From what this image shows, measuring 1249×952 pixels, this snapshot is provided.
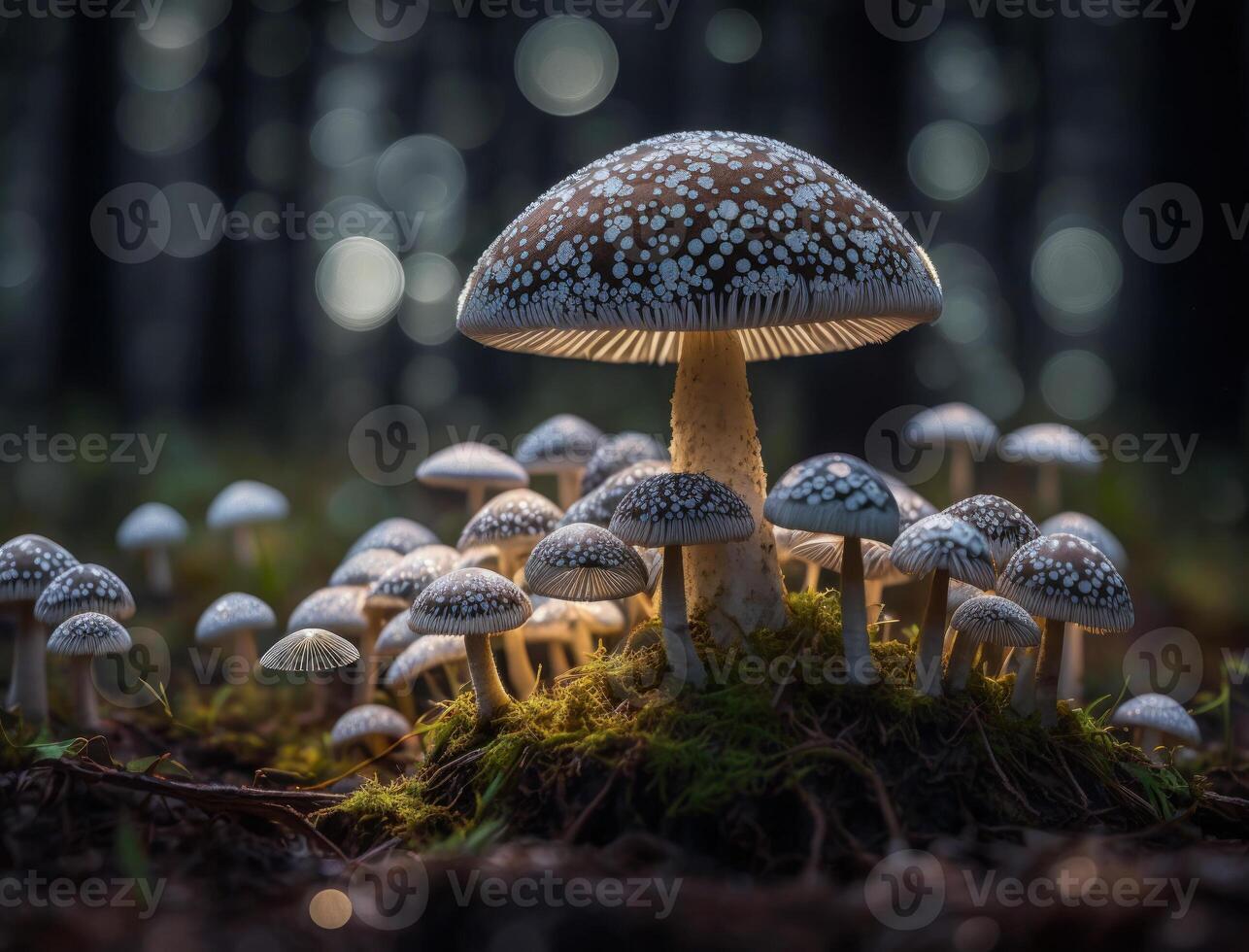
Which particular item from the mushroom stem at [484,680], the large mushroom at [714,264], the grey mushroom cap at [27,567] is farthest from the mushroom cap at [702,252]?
the grey mushroom cap at [27,567]

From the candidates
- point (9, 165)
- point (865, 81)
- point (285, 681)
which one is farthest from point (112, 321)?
point (865, 81)

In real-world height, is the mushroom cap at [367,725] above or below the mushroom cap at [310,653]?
below

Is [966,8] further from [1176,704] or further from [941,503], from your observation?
[1176,704]

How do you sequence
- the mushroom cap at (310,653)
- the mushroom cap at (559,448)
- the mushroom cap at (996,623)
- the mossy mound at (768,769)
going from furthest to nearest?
the mushroom cap at (559,448)
the mushroom cap at (310,653)
the mushroom cap at (996,623)
the mossy mound at (768,769)

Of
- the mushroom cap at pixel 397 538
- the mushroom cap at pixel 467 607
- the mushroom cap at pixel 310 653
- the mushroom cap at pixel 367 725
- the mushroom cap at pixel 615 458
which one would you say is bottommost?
the mushroom cap at pixel 367 725

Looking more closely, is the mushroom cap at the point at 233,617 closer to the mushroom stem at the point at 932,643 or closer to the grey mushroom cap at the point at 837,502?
the grey mushroom cap at the point at 837,502

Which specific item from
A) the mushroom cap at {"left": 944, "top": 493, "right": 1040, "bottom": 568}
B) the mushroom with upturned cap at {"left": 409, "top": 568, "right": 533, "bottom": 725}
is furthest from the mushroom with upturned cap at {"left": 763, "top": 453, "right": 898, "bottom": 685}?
the mushroom with upturned cap at {"left": 409, "top": 568, "right": 533, "bottom": 725}

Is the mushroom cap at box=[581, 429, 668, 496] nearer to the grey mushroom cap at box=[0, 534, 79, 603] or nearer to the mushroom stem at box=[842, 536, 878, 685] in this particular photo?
the mushroom stem at box=[842, 536, 878, 685]
